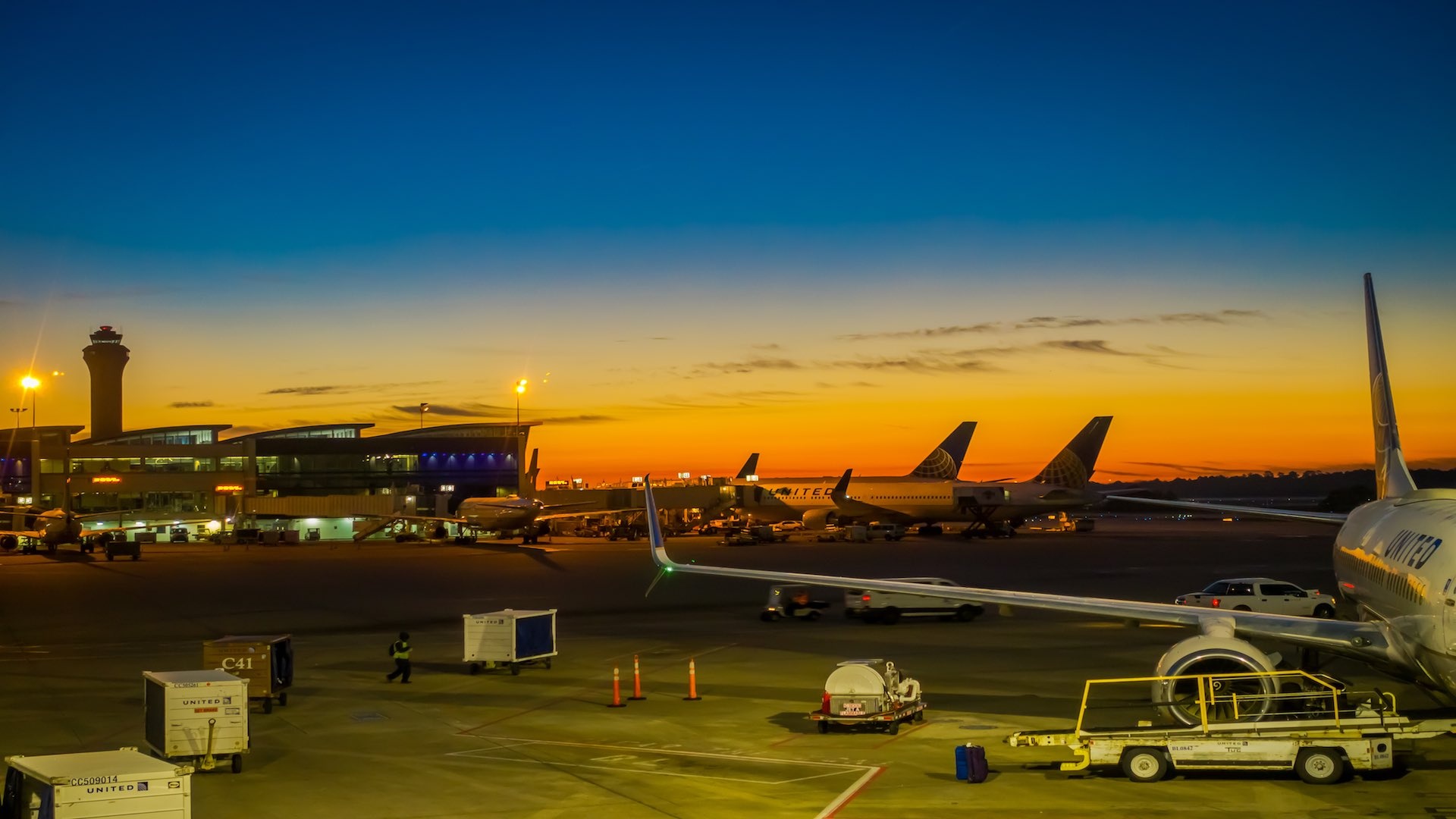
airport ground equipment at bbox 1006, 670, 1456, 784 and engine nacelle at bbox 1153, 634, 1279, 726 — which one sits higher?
engine nacelle at bbox 1153, 634, 1279, 726

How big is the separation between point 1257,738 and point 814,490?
101500mm

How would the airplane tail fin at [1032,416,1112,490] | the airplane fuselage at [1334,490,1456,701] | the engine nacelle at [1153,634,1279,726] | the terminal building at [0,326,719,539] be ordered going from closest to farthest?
the airplane fuselage at [1334,490,1456,701], the engine nacelle at [1153,634,1279,726], the airplane tail fin at [1032,416,1112,490], the terminal building at [0,326,719,539]

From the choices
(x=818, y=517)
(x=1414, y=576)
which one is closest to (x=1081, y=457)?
(x=818, y=517)

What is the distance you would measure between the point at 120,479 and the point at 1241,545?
110713mm

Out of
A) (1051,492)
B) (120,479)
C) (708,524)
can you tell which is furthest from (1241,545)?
(120,479)

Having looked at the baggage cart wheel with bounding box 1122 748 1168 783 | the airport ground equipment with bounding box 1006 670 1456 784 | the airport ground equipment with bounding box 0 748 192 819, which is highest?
the airport ground equipment with bounding box 0 748 192 819

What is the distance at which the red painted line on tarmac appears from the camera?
656 inches

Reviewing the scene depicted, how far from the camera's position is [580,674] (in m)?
31.1

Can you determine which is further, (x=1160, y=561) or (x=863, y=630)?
(x=1160, y=561)

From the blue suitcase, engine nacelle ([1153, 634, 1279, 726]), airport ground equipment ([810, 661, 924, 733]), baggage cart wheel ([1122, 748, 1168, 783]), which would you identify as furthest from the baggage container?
airport ground equipment ([810, 661, 924, 733])

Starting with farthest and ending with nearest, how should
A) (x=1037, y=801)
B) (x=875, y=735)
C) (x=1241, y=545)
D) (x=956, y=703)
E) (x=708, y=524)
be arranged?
(x=708, y=524) < (x=1241, y=545) < (x=956, y=703) < (x=875, y=735) < (x=1037, y=801)

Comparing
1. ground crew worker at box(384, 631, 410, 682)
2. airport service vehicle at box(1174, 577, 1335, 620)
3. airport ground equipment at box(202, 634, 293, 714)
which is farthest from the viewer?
airport service vehicle at box(1174, 577, 1335, 620)

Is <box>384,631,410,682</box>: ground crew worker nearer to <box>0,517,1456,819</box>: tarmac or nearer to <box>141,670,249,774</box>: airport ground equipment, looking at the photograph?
<box>0,517,1456,819</box>: tarmac

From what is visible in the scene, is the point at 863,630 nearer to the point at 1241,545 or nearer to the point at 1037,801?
the point at 1037,801
